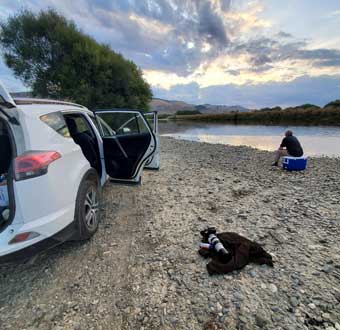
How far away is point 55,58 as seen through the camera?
13586 mm

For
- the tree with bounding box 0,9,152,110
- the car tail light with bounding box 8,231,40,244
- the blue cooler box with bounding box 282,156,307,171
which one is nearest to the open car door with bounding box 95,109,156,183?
the car tail light with bounding box 8,231,40,244

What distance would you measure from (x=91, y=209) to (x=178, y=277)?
1393 mm

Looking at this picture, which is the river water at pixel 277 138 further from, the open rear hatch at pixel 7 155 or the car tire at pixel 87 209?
the open rear hatch at pixel 7 155

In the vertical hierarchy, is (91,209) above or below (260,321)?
above

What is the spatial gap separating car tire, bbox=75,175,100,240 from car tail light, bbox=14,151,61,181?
0.57 metres

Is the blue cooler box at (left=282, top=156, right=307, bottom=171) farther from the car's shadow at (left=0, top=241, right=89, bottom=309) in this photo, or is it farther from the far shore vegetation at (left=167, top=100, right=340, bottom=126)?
the far shore vegetation at (left=167, top=100, right=340, bottom=126)

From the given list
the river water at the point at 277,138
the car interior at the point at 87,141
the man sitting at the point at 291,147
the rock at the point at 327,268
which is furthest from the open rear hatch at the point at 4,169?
the river water at the point at 277,138

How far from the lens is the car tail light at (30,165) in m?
1.69

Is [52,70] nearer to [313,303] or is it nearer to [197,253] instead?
[197,253]

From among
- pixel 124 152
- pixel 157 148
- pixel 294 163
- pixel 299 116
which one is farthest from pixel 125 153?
pixel 299 116

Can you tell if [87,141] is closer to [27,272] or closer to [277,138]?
[27,272]

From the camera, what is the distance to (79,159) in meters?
2.42

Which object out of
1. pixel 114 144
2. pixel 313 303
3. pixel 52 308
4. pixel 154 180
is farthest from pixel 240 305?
pixel 154 180

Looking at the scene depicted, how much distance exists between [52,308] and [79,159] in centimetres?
148
